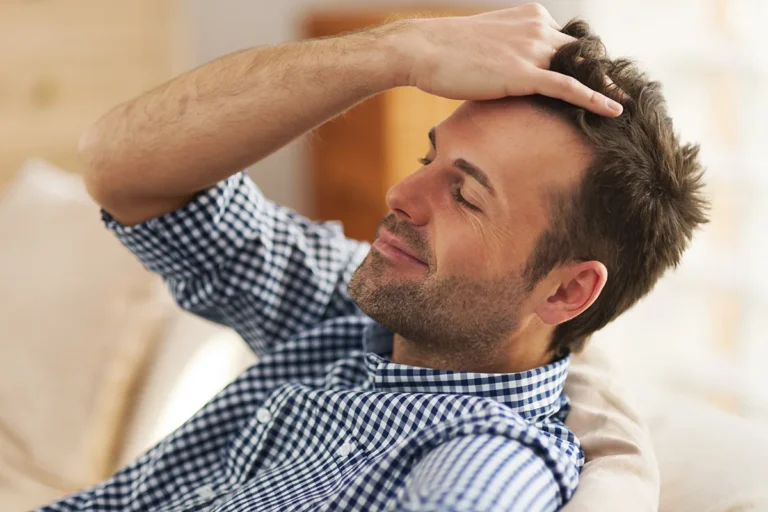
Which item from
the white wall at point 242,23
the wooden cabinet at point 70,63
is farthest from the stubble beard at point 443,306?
the white wall at point 242,23

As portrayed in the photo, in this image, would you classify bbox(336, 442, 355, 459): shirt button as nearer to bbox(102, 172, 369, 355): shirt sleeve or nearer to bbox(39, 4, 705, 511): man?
bbox(39, 4, 705, 511): man

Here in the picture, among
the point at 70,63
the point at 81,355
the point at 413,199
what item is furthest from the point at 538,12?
the point at 70,63

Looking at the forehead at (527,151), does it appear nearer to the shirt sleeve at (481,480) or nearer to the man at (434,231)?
the man at (434,231)

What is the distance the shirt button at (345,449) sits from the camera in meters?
1.14

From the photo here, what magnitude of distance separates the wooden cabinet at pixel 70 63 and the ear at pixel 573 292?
7.36ft

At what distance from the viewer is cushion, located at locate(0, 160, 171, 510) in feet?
5.37

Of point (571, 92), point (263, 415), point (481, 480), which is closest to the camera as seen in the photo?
point (481, 480)

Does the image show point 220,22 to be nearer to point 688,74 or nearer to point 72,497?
point 688,74

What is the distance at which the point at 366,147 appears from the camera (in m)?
2.93

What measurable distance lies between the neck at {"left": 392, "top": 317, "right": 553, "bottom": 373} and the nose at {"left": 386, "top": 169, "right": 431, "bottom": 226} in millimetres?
164

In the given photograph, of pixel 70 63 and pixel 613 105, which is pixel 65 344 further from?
pixel 70 63

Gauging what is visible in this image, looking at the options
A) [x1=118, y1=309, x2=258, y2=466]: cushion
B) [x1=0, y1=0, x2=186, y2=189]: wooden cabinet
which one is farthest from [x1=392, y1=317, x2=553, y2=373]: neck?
[x1=0, y1=0, x2=186, y2=189]: wooden cabinet

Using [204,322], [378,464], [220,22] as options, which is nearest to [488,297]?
[378,464]

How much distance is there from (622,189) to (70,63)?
7.86 feet
